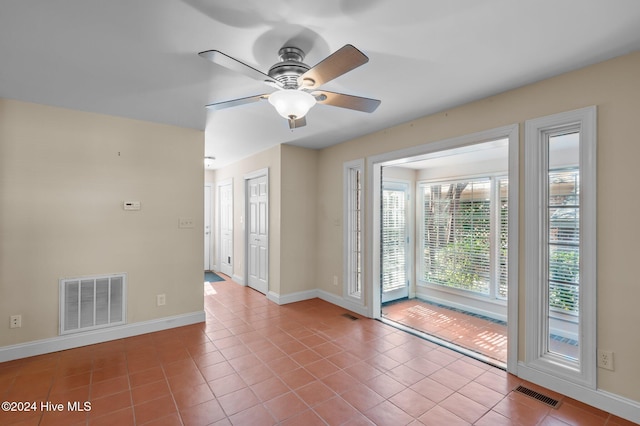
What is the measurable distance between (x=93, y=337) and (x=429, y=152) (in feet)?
13.6

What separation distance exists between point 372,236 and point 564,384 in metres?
2.31

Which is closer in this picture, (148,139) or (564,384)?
(564,384)

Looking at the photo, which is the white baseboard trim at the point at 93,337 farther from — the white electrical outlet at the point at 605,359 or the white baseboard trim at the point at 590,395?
the white electrical outlet at the point at 605,359

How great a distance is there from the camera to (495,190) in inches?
177

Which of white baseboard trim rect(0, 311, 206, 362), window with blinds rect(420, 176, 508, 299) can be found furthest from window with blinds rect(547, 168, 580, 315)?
white baseboard trim rect(0, 311, 206, 362)

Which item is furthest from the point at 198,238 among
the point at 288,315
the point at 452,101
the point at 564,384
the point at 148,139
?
the point at 564,384

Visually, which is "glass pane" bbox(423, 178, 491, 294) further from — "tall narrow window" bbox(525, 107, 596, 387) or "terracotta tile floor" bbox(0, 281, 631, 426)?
"tall narrow window" bbox(525, 107, 596, 387)

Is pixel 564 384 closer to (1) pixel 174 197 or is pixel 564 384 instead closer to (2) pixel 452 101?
(2) pixel 452 101

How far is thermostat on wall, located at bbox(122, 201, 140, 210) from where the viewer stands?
341cm

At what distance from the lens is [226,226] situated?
263 inches

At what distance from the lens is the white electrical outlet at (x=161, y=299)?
11.8 feet

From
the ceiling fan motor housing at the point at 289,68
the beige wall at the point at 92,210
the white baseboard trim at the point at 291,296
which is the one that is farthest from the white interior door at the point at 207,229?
the ceiling fan motor housing at the point at 289,68

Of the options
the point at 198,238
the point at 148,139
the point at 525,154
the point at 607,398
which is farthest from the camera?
the point at 198,238

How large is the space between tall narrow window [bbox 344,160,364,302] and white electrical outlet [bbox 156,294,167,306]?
2.39 m
